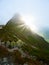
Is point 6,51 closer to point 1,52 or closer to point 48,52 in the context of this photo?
point 1,52

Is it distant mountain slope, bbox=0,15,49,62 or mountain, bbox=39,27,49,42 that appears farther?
mountain, bbox=39,27,49,42

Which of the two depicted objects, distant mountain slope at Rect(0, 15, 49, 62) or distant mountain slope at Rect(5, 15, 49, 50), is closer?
distant mountain slope at Rect(0, 15, 49, 62)

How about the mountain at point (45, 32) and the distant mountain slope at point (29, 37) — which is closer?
the distant mountain slope at point (29, 37)

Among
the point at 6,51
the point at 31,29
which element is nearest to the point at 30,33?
the point at 31,29

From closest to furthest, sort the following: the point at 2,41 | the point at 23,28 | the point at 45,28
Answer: the point at 2,41 < the point at 45,28 < the point at 23,28

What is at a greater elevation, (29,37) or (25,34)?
(25,34)

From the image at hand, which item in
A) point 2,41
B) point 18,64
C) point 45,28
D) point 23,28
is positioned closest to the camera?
point 18,64

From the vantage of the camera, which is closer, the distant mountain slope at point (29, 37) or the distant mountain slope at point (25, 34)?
the distant mountain slope at point (29, 37)

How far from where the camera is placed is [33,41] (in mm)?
19812

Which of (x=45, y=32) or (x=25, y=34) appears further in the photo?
(x=25, y=34)

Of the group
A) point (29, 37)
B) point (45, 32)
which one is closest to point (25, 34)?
point (29, 37)

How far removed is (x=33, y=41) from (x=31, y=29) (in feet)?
3.66

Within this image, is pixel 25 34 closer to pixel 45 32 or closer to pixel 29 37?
pixel 29 37

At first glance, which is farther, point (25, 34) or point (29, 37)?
point (25, 34)
